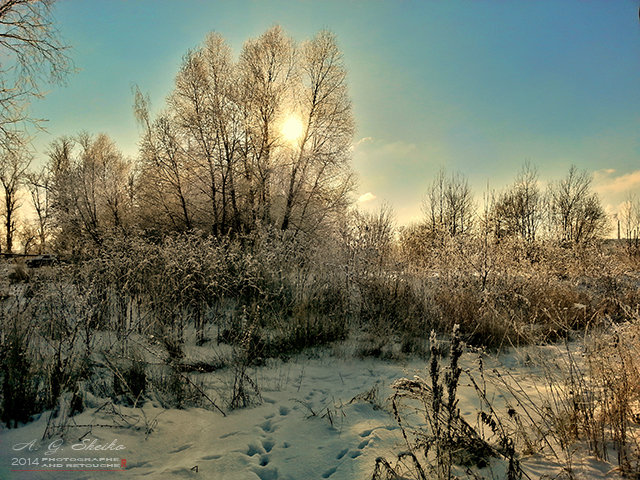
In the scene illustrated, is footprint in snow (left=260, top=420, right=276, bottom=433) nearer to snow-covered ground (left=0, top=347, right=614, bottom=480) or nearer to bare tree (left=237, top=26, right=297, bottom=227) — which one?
snow-covered ground (left=0, top=347, right=614, bottom=480)

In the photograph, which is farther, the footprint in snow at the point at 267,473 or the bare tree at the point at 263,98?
the bare tree at the point at 263,98

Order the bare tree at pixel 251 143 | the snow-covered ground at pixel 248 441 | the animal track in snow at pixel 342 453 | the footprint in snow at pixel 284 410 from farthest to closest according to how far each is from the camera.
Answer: the bare tree at pixel 251 143 → the footprint in snow at pixel 284 410 → the animal track in snow at pixel 342 453 → the snow-covered ground at pixel 248 441

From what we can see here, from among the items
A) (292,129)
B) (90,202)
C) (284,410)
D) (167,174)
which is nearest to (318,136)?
(292,129)

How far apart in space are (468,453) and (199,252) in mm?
5405

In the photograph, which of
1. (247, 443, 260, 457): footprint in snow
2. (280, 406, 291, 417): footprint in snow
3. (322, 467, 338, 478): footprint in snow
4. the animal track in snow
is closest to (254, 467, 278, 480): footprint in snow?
(247, 443, 260, 457): footprint in snow

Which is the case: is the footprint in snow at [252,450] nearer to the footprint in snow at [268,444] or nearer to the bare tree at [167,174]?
the footprint in snow at [268,444]

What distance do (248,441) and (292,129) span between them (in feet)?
51.5

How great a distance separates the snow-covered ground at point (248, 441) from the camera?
242 cm

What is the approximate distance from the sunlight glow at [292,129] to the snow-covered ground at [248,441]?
1441cm

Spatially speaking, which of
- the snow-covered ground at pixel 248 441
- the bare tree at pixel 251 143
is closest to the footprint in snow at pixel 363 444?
the snow-covered ground at pixel 248 441

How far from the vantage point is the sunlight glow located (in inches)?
661

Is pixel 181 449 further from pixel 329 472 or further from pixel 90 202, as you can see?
pixel 90 202

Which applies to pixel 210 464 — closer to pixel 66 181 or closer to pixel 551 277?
pixel 551 277

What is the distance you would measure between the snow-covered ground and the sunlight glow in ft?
47.3
